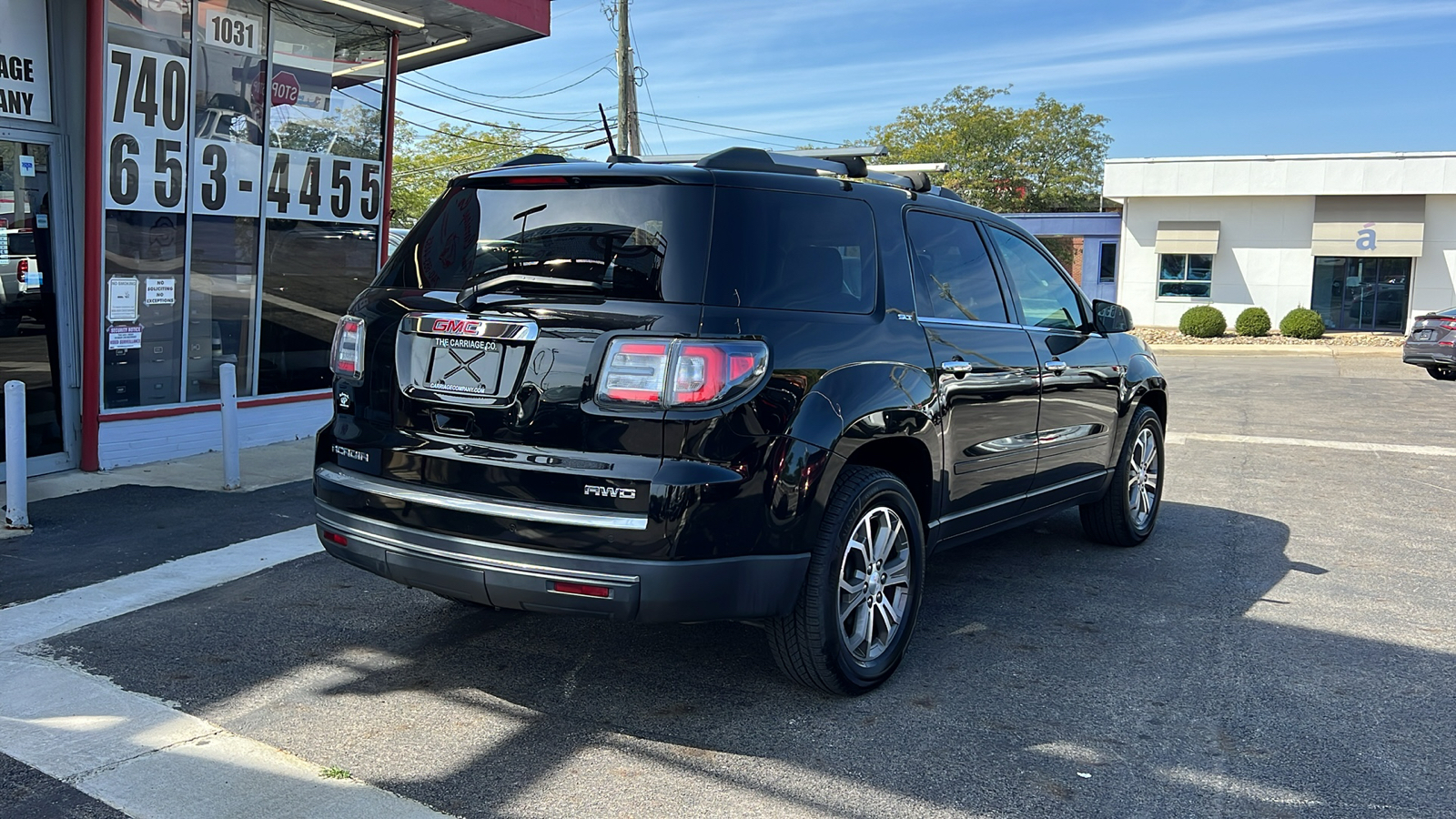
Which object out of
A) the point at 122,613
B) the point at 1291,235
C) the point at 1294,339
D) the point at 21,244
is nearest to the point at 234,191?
the point at 21,244

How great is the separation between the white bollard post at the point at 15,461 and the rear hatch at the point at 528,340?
350cm

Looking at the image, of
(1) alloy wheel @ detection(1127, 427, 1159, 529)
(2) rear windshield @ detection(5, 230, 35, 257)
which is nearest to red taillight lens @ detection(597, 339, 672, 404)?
(1) alloy wheel @ detection(1127, 427, 1159, 529)

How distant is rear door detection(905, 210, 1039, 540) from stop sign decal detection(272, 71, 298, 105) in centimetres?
698

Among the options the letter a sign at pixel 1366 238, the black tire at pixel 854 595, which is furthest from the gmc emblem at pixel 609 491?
the letter a sign at pixel 1366 238

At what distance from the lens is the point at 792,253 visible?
4059 mm

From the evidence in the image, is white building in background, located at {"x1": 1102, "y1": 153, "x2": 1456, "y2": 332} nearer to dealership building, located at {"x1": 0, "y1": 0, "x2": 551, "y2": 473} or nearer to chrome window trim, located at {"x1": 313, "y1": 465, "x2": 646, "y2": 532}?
dealership building, located at {"x1": 0, "y1": 0, "x2": 551, "y2": 473}

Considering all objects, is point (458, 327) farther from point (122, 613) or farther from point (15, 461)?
point (15, 461)

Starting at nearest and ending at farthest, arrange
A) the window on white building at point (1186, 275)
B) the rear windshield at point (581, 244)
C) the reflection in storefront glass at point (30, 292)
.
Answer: the rear windshield at point (581, 244), the reflection in storefront glass at point (30, 292), the window on white building at point (1186, 275)

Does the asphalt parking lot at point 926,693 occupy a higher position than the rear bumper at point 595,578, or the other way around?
the rear bumper at point 595,578

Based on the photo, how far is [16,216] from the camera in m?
8.04

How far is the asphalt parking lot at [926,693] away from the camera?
3.49 metres

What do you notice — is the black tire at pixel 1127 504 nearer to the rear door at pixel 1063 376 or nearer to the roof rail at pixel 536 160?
the rear door at pixel 1063 376

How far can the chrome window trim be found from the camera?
11.6 feet

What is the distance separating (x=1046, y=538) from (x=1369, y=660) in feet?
7.73
